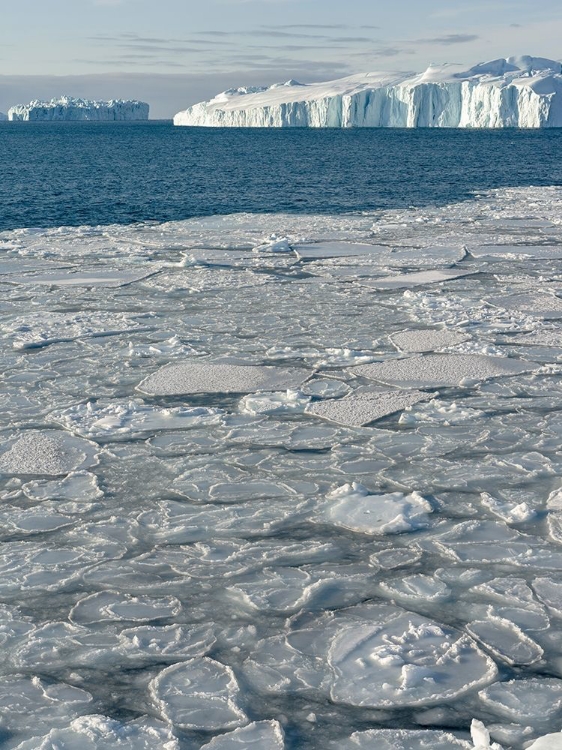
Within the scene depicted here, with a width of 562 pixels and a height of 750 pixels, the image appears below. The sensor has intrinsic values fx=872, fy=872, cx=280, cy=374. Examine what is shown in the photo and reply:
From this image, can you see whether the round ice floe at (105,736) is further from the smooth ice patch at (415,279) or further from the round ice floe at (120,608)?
the smooth ice patch at (415,279)

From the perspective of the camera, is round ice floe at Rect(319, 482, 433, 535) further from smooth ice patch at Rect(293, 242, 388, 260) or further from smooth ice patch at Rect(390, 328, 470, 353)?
smooth ice patch at Rect(293, 242, 388, 260)

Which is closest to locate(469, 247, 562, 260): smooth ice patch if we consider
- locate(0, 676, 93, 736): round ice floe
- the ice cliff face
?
locate(0, 676, 93, 736): round ice floe

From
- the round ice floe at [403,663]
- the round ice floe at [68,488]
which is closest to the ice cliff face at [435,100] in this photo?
the round ice floe at [68,488]

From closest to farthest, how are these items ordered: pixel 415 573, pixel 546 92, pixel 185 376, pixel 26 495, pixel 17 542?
pixel 415 573, pixel 17 542, pixel 26 495, pixel 185 376, pixel 546 92

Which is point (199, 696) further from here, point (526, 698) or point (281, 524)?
point (281, 524)

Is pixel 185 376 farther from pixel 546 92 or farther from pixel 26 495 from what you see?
pixel 546 92

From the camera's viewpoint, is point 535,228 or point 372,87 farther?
point 372,87

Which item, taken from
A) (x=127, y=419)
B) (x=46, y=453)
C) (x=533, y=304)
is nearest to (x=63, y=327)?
(x=127, y=419)

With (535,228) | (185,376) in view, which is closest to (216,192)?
(535,228)
